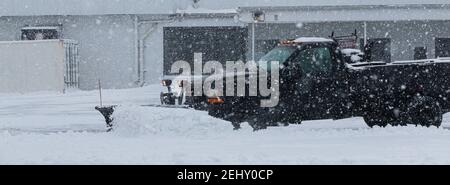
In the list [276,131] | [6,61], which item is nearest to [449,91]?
[276,131]

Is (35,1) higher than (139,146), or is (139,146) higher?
(35,1)

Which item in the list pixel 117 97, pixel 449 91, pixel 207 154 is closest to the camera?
pixel 207 154

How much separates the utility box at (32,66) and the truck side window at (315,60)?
14.2m

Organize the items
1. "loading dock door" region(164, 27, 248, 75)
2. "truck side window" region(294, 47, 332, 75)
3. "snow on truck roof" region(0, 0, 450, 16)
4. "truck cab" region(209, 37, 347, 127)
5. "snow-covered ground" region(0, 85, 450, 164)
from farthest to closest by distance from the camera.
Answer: "loading dock door" region(164, 27, 248, 75) → "snow on truck roof" region(0, 0, 450, 16) → "truck side window" region(294, 47, 332, 75) → "truck cab" region(209, 37, 347, 127) → "snow-covered ground" region(0, 85, 450, 164)

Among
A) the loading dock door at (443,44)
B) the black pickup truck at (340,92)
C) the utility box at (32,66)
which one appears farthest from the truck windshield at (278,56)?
the loading dock door at (443,44)

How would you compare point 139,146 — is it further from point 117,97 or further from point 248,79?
point 117,97

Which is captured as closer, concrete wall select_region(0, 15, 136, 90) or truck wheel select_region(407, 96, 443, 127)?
truck wheel select_region(407, 96, 443, 127)

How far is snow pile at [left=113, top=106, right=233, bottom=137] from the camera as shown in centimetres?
1162

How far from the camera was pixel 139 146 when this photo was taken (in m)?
10.4

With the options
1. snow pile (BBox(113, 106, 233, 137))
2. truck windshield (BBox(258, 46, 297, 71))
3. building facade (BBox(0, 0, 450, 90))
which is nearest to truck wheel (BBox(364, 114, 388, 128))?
truck windshield (BBox(258, 46, 297, 71))

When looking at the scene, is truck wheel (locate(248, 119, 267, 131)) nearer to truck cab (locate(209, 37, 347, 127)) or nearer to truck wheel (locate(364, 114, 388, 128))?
truck cab (locate(209, 37, 347, 127))

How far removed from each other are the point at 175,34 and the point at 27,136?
15484mm

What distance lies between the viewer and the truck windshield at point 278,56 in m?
12.3

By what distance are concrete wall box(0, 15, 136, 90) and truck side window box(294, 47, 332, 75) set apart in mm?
14892
